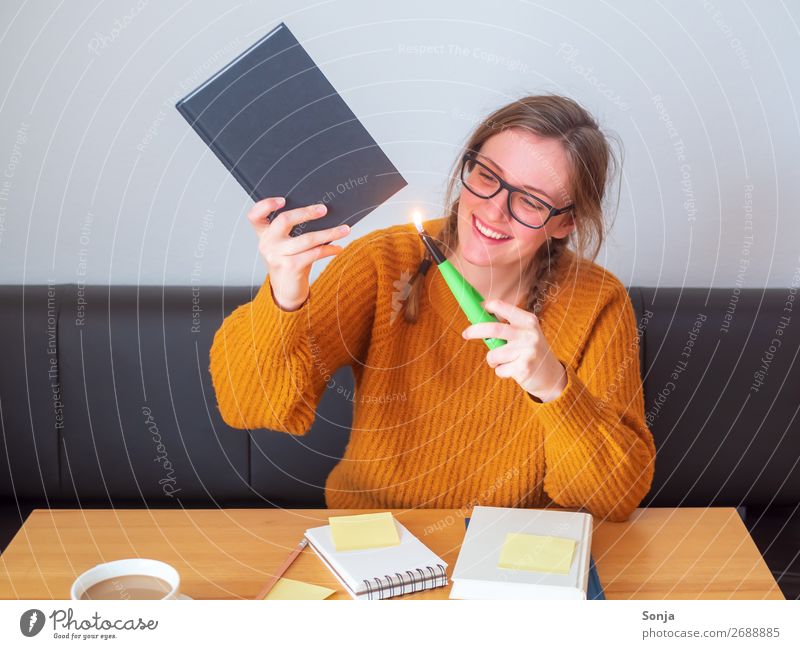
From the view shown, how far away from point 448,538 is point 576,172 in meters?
0.38

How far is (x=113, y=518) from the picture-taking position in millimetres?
765

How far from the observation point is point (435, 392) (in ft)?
2.99

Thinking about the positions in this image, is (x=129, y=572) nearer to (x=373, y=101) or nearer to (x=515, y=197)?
(x=515, y=197)

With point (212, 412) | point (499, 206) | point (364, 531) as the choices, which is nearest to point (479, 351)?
point (499, 206)

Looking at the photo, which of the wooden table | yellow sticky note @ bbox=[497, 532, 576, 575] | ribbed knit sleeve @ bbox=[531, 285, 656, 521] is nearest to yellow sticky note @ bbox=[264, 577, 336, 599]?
the wooden table

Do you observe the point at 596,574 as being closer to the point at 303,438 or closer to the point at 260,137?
the point at 260,137

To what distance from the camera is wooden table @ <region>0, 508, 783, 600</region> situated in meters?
0.68

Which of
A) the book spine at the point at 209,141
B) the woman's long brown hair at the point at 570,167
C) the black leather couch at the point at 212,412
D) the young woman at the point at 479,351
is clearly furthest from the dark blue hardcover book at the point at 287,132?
the black leather couch at the point at 212,412

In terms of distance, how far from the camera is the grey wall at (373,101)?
95 cm

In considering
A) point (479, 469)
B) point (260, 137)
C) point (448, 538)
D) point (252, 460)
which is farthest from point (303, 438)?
point (260, 137)

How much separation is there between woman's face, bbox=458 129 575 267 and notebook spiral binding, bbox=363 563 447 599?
1.05 ft

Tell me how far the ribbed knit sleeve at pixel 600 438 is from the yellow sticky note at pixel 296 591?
24 cm

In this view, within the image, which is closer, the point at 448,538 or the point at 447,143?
the point at 448,538

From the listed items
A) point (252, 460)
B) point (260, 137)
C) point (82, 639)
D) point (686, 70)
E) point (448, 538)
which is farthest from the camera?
point (252, 460)
